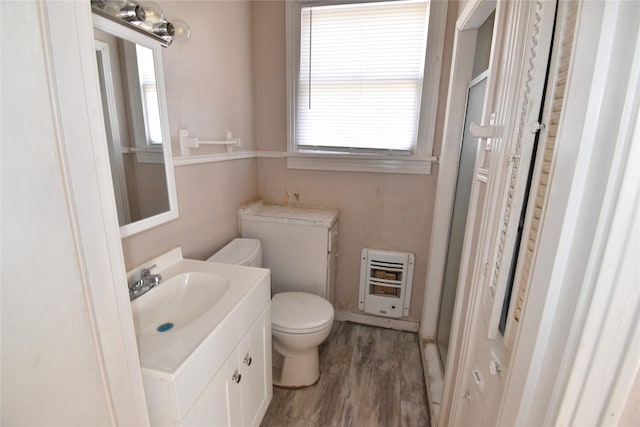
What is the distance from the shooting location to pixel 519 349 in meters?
0.53

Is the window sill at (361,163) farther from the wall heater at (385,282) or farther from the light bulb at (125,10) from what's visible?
the light bulb at (125,10)

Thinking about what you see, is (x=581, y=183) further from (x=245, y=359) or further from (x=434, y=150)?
(x=434, y=150)

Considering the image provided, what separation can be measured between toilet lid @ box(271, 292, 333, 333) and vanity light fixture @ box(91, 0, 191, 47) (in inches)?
56.0

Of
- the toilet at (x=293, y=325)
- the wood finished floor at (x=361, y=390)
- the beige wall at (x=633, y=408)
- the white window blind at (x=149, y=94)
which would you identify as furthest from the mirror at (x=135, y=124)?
the beige wall at (x=633, y=408)

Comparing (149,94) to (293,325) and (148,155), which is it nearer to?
(148,155)

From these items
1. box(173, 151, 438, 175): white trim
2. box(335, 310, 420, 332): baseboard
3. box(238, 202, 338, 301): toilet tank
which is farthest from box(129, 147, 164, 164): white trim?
box(335, 310, 420, 332): baseboard

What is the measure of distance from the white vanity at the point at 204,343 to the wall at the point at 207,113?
14 centimetres

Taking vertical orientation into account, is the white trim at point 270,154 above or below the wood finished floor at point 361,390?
above

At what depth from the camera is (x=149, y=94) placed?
1.23 m

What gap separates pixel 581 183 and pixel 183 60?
5.18 feet

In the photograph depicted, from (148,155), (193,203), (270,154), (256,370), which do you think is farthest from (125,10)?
(256,370)

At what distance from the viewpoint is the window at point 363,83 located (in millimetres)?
1887

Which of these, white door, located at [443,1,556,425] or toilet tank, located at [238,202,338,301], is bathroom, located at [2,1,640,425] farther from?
white door, located at [443,1,556,425]

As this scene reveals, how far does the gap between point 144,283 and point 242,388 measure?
1.88 feet
